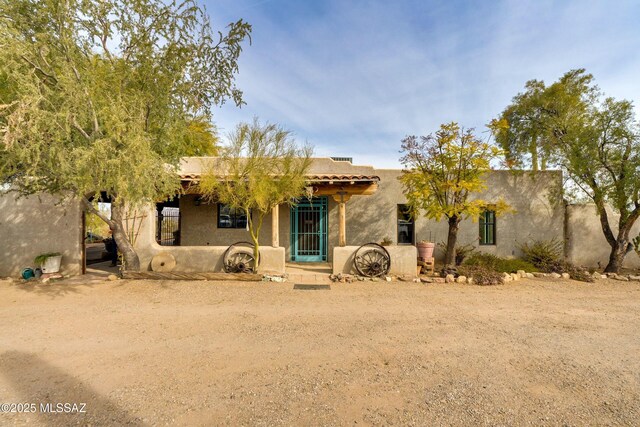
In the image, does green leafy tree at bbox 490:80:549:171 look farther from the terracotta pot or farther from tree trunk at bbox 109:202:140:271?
tree trunk at bbox 109:202:140:271

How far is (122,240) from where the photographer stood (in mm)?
7477

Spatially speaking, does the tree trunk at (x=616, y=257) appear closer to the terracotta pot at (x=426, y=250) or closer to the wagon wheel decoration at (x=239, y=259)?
the terracotta pot at (x=426, y=250)

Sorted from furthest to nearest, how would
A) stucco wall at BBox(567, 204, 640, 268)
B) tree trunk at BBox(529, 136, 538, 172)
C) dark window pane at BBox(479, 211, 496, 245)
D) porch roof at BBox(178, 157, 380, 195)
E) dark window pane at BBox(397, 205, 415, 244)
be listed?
1. tree trunk at BBox(529, 136, 538, 172)
2. dark window pane at BBox(397, 205, 415, 244)
3. dark window pane at BBox(479, 211, 496, 245)
4. stucco wall at BBox(567, 204, 640, 268)
5. porch roof at BBox(178, 157, 380, 195)

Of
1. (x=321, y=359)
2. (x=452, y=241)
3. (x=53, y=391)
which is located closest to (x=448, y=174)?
(x=452, y=241)

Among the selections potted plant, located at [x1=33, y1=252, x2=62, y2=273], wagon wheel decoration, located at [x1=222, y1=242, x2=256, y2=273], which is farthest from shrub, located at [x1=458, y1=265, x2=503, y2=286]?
potted plant, located at [x1=33, y1=252, x2=62, y2=273]

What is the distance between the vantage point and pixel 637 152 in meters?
8.14

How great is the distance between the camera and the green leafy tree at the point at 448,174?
799 cm

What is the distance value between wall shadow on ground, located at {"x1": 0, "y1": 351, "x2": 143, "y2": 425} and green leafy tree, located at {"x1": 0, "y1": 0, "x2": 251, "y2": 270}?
2736mm

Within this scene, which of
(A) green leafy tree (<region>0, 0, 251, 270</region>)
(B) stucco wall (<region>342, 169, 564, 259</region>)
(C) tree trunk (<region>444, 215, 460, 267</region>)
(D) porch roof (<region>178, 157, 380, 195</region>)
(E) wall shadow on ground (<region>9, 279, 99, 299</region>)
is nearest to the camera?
(A) green leafy tree (<region>0, 0, 251, 270</region>)

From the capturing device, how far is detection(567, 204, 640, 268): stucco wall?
10.2m

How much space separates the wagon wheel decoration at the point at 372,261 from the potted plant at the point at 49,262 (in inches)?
344

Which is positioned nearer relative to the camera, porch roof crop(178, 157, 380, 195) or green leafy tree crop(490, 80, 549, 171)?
porch roof crop(178, 157, 380, 195)

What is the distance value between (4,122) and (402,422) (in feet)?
24.6

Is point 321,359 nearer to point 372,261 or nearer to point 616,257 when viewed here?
point 372,261
